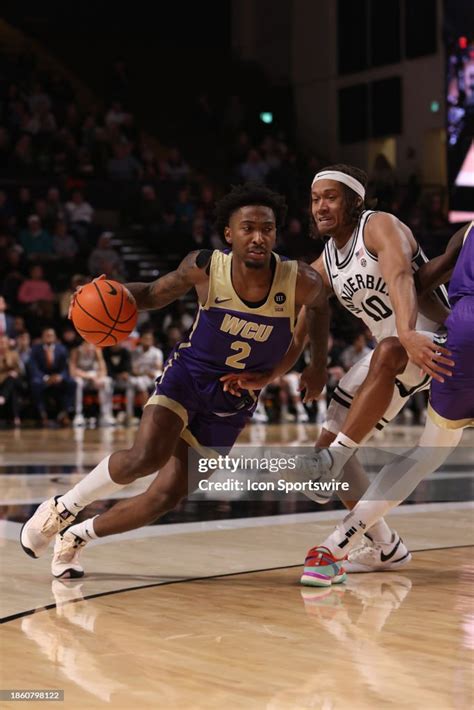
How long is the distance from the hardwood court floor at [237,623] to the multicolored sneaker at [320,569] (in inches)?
2.1

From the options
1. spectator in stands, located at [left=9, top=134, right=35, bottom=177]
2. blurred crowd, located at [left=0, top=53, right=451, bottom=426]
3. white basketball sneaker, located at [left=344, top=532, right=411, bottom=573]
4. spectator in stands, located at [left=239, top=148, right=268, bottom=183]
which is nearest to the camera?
white basketball sneaker, located at [left=344, top=532, right=411, bottom=573]

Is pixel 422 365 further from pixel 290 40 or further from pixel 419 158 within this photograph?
pixel 290 40

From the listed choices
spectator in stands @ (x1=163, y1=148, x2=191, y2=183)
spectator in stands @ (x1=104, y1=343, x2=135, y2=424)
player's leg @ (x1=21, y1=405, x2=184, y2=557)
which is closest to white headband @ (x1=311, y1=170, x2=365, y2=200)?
player's leg @ (x1=21, y1=405, x2=184, y2=557)

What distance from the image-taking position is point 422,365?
4.19m

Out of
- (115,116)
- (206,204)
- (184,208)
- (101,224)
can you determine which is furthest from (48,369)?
(115,116)

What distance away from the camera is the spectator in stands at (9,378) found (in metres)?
13.0

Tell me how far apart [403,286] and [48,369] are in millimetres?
9417

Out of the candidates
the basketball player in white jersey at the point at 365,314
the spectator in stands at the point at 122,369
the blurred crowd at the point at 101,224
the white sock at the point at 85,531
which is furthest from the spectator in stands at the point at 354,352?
the white sock at the point at 85,531

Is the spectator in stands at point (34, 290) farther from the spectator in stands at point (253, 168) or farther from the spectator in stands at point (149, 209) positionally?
the spectator in stands at point (253, 168)

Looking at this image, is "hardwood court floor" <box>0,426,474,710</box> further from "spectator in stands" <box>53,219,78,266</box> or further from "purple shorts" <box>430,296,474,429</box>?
"spectator in stands" <box>53,219,78,266</box>

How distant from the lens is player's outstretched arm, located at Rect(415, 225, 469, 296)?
4.58 meters

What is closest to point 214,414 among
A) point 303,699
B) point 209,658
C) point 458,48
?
point 209,658

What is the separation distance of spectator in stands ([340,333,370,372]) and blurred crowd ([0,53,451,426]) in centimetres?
2

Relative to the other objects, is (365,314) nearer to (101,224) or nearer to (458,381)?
(458,381)
